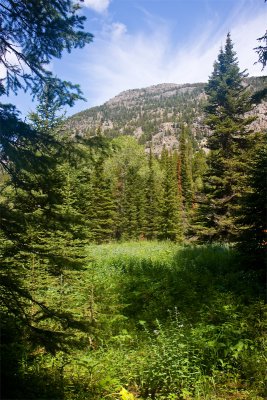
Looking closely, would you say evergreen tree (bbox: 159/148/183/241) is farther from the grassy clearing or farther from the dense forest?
the grassy clearing

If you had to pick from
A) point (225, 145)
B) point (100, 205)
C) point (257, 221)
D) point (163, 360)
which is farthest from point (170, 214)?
point (163, 360)

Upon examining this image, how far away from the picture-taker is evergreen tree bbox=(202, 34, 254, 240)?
2094 centimetres

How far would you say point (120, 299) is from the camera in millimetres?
10641

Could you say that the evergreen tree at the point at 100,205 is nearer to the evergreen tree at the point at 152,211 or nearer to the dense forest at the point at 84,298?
the evergreen tree at the point at 152,211

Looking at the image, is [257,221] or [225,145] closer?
[257,221]

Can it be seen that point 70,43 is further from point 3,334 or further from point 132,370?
point 132,370

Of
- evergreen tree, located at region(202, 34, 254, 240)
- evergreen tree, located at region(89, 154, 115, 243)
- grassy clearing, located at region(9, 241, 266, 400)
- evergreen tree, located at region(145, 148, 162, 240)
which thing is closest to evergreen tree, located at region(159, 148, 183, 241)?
evergreen tree, located at region(145, 148, 162, 240)

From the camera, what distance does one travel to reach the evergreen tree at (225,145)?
68.7ft

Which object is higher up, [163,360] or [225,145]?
[225,145]

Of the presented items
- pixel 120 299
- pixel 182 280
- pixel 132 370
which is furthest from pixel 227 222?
pixel 132 370

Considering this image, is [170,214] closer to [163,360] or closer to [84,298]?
[84,298]

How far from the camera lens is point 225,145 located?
74.4ft

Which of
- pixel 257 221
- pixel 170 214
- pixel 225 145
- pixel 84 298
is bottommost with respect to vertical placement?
pixel 84 298

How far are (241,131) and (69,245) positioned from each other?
54.0 ft
